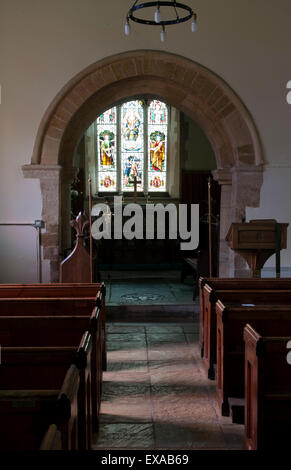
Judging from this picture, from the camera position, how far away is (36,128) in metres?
6.72

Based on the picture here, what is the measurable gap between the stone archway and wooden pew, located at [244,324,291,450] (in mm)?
4377

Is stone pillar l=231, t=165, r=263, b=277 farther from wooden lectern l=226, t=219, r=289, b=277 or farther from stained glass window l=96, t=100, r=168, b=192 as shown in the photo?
stained glass window l=96, t=100, r=168, b=192

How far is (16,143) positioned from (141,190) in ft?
15.8

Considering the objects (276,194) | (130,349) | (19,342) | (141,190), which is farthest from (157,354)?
(141,190)

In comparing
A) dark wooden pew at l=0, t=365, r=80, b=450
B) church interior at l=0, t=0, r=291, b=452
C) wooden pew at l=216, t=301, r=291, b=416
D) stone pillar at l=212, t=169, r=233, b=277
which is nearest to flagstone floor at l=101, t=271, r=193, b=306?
church interior at l=0, t=0, r=291, b=452

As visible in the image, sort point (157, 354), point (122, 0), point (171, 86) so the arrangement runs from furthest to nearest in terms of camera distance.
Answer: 1. point (171, 86)
2. point (122, 0)
3. point (157, 354)

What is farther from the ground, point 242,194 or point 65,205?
point 242,194

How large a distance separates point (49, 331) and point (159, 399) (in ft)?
3.16

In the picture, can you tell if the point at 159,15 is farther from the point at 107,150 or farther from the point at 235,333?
the point at 107,150

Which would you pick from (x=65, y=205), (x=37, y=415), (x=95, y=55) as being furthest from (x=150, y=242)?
(x=37, y=415)

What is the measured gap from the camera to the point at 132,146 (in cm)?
1137

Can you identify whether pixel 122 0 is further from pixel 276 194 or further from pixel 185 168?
pixel 185 168

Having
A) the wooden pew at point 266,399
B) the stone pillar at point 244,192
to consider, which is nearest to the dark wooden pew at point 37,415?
the wooden pew at point 266,399

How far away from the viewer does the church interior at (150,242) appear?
286 cm
